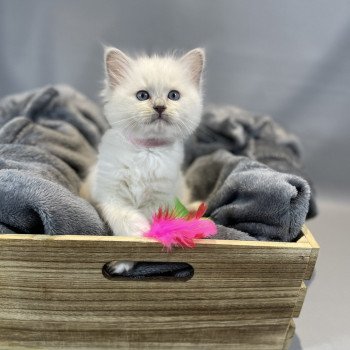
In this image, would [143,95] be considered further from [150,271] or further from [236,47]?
[236,47]

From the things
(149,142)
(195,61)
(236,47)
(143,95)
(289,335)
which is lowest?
(289,335)

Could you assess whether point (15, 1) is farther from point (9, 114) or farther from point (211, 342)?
point (211, 342)

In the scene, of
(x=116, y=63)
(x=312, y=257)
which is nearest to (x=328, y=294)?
(x=312, y=257)

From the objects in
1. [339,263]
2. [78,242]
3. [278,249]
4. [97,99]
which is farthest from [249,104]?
[78,242]

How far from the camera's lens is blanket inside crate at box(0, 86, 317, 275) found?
38.0 inches

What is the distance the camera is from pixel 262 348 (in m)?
1.08

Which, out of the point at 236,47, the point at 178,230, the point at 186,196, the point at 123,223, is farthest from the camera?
the point at 236,47

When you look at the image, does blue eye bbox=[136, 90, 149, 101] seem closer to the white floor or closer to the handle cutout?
Result: the handle cutout

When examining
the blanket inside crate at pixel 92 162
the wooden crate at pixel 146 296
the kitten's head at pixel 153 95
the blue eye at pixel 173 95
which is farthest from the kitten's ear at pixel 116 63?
the wooden crate at pixel 146 296

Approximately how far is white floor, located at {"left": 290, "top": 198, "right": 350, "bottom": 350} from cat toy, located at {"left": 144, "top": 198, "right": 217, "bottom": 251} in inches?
17.5

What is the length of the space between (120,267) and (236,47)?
116cm

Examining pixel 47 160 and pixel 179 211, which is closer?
pixel 179 211

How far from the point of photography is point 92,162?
1.54 metres

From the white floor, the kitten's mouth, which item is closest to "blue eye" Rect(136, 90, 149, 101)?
the kitten's mouth
